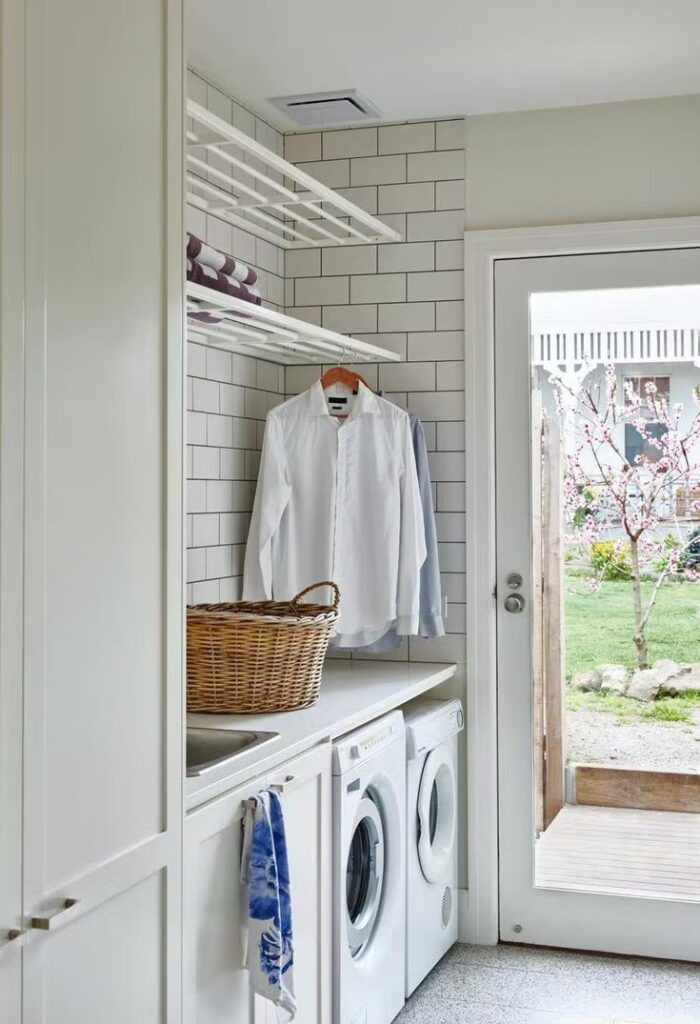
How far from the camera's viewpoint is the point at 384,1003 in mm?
2861

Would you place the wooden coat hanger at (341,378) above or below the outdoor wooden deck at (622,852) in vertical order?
above

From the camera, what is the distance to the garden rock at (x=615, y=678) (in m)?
3.59

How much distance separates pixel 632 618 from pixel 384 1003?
1399 millimetres

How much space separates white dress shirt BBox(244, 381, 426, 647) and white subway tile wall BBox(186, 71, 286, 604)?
10 cm

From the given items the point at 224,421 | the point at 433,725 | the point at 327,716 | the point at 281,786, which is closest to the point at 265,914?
the point at 281,786

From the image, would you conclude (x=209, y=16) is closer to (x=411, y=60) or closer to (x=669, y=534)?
(x=411, y=60)

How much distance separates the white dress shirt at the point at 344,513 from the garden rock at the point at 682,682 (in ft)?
2.74

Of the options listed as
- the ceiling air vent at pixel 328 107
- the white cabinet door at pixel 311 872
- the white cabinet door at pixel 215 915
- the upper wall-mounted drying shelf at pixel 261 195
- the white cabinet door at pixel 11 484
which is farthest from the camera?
the ceiling air vent at pixel 328 107

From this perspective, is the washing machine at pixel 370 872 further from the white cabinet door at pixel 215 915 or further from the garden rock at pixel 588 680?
the garden rock at pixel 588 680

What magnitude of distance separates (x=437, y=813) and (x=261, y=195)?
188 cm

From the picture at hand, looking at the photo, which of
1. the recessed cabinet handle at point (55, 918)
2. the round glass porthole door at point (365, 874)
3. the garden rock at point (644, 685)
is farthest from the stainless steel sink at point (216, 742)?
the garden rock at point (644, 685)

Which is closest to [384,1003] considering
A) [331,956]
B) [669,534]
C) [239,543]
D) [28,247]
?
[331,956]

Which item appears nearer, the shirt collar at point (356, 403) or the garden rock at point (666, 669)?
the shirt collar at point (356, 403)

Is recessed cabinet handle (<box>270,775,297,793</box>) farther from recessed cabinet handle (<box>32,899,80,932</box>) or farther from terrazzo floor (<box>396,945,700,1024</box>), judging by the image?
terrazzo floor (<box>396,945,700,1024</box>)
